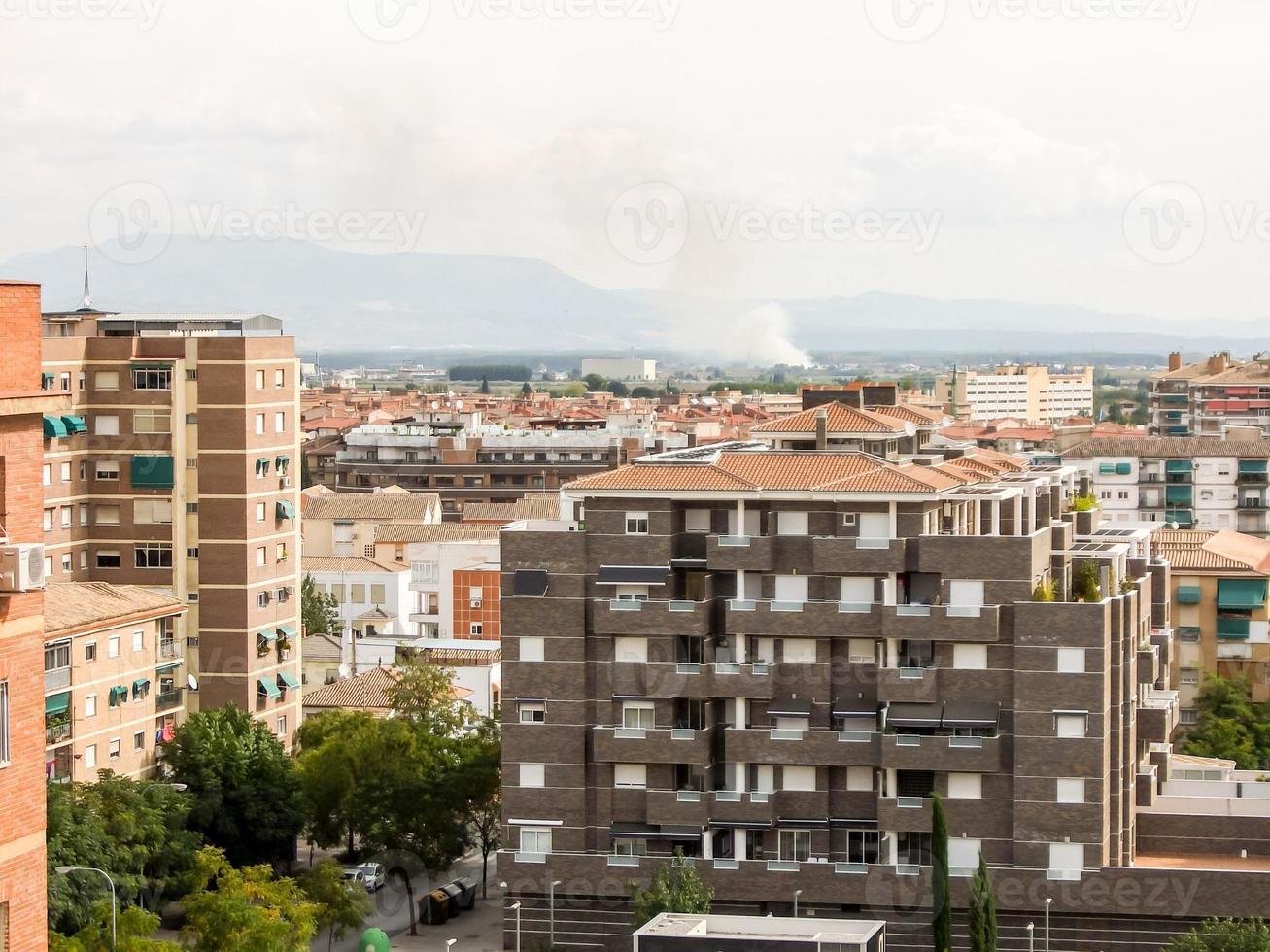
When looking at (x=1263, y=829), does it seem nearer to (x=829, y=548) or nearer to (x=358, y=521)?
(x=829, y=548)

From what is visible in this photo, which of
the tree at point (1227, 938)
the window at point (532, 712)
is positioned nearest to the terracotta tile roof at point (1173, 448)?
the window at point (532, 712)

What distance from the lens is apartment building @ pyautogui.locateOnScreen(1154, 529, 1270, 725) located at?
62781 mm

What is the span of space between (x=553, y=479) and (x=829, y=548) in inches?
2950

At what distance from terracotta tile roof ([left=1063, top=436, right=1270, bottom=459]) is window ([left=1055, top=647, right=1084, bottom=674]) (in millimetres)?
47362

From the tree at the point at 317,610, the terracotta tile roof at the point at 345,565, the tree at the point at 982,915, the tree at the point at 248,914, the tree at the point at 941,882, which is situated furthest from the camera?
the terracotta tile roof at the point at 345,565

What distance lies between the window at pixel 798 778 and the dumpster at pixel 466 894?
9176 millimetres

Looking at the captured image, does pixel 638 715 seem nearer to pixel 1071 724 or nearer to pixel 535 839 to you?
pixel 535 839

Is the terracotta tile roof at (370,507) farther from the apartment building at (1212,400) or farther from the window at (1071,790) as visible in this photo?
the window at (1071,790)

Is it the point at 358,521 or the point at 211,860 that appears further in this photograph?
the point at 358,521

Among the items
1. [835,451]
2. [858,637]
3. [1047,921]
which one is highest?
[835,451]

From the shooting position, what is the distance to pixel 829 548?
3984 cm

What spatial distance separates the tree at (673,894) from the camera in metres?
37.9

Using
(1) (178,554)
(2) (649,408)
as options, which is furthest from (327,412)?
(1) (178,554)

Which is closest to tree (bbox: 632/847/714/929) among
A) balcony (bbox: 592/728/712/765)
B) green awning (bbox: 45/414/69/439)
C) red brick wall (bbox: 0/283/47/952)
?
balcony (bbox: 592/728/712/765)
